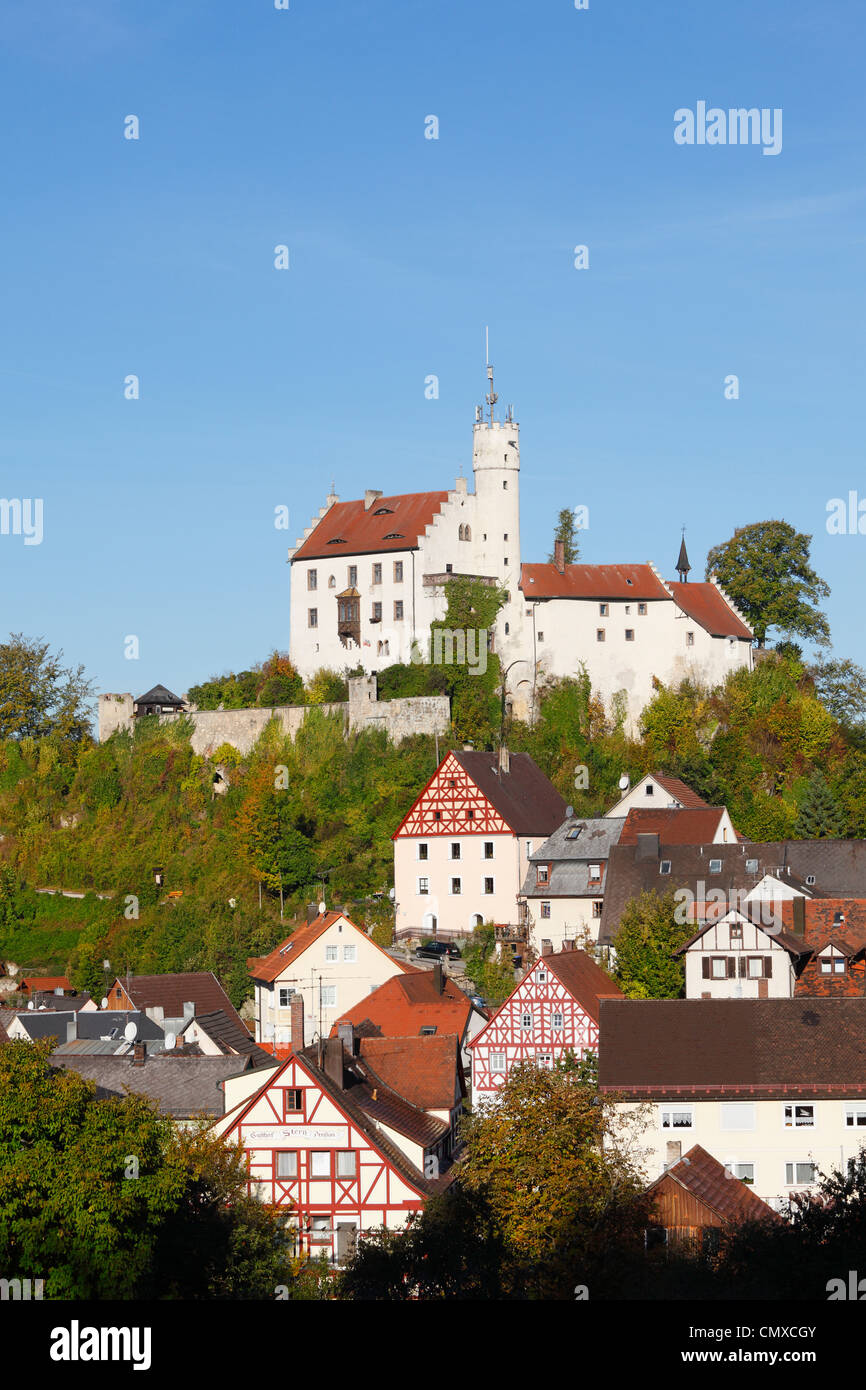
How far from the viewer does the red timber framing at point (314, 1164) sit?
33.9 meters

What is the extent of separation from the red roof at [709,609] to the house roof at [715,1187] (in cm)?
3618

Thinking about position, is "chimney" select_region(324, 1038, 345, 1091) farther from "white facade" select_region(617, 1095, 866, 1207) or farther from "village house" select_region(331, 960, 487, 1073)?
"village house" select_region(331, 960, 487, 1073)

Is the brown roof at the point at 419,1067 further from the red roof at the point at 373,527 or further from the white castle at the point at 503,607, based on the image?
the red roof at the point at 373,527

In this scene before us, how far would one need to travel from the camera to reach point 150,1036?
47562 millimetres

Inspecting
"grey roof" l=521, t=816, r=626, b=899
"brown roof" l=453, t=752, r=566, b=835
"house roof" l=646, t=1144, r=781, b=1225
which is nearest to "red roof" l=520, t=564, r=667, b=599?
"brown roof" l=453, t=752, r=566, b=835

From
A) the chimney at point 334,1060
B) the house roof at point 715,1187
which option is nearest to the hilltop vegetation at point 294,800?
the chimney at point 334,1060

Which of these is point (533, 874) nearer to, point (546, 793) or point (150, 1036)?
point (546, 793)

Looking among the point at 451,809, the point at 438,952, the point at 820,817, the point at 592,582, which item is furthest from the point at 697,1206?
the point at 592,582

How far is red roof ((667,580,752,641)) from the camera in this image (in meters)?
69.9

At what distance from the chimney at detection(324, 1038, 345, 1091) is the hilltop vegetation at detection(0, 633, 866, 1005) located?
20118mm

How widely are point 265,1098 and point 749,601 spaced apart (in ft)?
145

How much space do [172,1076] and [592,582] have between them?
114 ft

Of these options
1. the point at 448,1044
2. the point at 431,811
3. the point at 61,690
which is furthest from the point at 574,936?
the point at 61,690

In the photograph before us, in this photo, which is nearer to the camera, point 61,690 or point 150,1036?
point 150,1036
